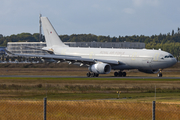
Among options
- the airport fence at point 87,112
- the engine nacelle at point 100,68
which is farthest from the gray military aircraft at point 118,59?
the airport fence at point 87,112

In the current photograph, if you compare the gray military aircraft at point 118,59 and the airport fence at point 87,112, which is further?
the gray military aircraft at point 118,59

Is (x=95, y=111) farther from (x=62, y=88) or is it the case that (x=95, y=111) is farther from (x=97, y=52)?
(x=97, y=52)

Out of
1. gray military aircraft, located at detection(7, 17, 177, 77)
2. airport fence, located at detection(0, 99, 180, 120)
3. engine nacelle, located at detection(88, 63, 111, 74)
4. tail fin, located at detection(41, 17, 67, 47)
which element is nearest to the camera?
airport fence, located at detection(0, 99, 180, 120)

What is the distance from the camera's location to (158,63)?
57.5m

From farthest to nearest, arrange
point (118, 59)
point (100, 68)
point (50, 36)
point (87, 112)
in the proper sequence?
point (50, 36) → point (118, 59) → point (100, 68) → point (87, 112)

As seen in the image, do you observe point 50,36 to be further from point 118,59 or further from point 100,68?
point 100,68

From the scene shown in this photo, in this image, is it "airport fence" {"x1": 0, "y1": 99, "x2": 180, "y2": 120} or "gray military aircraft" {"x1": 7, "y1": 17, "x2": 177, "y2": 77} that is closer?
"airport fence" {"x1": 0, "y1": 99, "x2": 180, "y2": 120}

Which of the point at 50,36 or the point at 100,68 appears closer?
the point at 100,68

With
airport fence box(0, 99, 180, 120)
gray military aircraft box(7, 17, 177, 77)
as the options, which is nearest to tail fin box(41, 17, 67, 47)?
gray military aircraft box(7, 17, 177, 77)

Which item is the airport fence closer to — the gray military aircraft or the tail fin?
the gray military aircraft

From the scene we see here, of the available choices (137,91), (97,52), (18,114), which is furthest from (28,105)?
(97,52)

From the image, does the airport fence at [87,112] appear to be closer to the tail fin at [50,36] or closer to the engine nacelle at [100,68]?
the engine nacelle at [100,68]

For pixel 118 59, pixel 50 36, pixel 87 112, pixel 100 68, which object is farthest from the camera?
pixel 50 36

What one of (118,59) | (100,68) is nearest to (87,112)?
(100,68)
